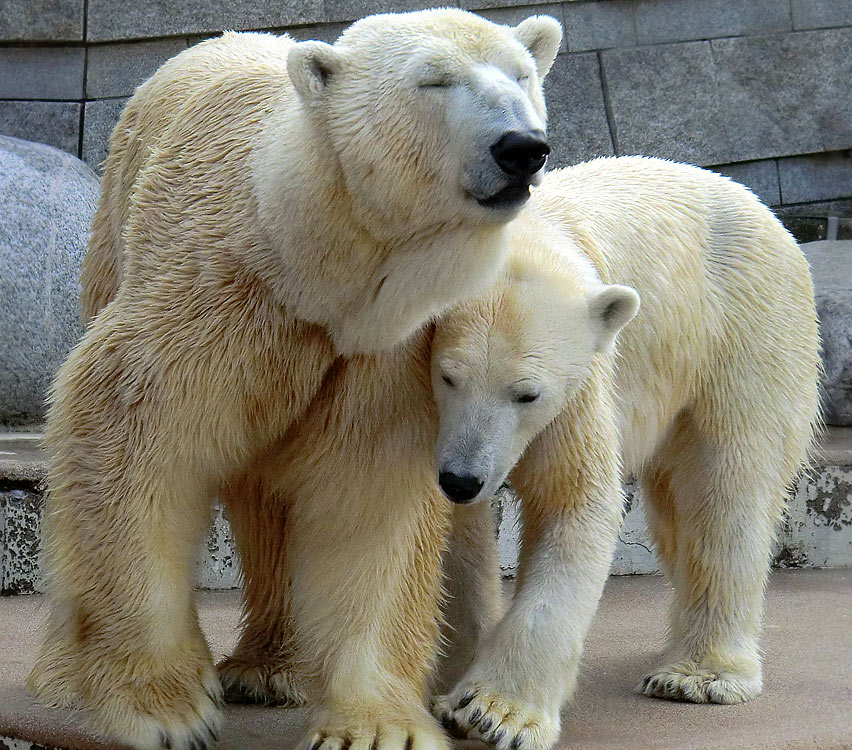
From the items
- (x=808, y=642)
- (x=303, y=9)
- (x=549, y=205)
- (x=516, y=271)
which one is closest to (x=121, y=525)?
(x=516, y=271)

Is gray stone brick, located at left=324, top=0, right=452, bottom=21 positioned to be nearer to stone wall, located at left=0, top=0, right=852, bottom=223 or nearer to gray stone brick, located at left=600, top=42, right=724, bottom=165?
stone wall, located at left=0, top=0, right=852, bottom=223

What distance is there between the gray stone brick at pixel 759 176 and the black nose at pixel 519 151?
14.4ft

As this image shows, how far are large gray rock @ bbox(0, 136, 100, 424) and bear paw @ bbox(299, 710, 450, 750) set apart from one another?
2.67 metres

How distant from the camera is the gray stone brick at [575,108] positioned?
582 centimetres

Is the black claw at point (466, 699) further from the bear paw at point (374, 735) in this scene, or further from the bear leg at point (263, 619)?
the bear leg at point (263, 619)

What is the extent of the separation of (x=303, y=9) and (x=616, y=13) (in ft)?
4.73

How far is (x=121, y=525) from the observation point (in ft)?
7.56

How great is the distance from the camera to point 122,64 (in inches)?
223

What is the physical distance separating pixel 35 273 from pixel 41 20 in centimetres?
138

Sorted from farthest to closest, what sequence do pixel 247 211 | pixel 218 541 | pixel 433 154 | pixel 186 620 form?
pixel 218 541 → pixel 186 620 → pixel 247 211 → pixel 433 154

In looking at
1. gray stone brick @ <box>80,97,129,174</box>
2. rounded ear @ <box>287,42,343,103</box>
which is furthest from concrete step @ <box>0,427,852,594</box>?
rounded ear @ <box>287,42,343,103</box>

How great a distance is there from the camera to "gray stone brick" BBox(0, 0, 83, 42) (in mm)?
5500

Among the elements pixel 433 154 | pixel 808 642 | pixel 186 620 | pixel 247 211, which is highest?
pixel 433 154

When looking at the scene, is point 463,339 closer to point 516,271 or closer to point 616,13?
point 516,271
